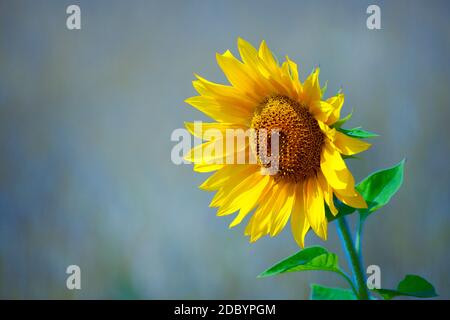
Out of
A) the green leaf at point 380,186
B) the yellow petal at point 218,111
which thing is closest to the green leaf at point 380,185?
the green leaf at point 380,186

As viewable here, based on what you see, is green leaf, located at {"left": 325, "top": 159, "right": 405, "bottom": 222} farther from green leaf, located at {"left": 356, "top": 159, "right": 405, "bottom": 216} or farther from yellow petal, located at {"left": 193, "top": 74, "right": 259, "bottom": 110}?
yellow petal, located at {"left": 193, "top": 74, "right": 259, "bottom": 110}

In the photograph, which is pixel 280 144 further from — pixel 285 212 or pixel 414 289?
pixel 414 289

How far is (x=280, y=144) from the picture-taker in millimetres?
540

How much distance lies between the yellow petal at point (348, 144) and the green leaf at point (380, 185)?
0.08 meters

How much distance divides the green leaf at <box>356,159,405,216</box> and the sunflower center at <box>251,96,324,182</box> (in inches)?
2.2

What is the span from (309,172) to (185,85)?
610 mm

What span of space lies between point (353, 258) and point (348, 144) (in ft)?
0.31

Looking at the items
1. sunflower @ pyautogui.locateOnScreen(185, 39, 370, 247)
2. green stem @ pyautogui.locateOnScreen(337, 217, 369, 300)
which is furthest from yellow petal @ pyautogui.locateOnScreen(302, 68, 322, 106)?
green stem @ pyautogui.locateOnScreen(337, 217, 369, 300)

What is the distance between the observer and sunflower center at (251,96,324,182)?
20.9 inches

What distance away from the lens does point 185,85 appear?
1113 millimetres

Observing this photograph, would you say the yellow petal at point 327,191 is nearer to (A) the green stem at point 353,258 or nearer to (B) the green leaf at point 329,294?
(A) the green stem at point 353,258

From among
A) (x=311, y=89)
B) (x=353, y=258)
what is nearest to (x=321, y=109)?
(x=311, y=89)

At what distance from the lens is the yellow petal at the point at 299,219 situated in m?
0.52
